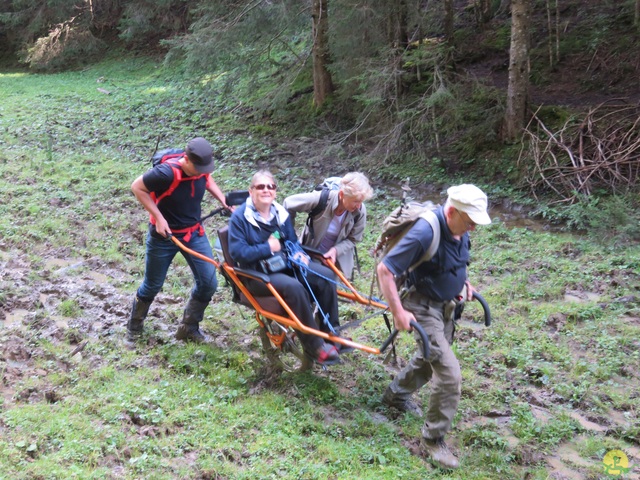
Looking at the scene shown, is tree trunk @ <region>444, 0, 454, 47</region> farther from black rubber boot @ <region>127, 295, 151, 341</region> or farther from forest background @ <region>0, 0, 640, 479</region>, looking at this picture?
black rubber boot @ <region>127, 295, 151, 341</region>

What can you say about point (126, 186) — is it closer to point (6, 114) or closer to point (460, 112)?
point (460, 112)

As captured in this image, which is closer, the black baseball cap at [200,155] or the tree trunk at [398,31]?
the black baseball cap at [200,155]

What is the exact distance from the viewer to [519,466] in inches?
185

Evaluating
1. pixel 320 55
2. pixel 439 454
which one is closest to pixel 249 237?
pixel 439 454

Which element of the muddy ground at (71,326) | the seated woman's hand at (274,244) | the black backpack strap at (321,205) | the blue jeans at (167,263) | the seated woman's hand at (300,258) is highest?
the black backpack strap at (321,205)

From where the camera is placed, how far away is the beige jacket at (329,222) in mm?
A: 5480

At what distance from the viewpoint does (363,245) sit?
9.53m

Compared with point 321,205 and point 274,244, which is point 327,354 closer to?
point 274,244

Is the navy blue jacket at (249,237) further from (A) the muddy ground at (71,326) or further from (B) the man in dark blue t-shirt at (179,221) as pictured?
(A) the muddy ground at (71,326)

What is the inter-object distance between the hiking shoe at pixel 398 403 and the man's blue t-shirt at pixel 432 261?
114 cm

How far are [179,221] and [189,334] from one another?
1291 mm

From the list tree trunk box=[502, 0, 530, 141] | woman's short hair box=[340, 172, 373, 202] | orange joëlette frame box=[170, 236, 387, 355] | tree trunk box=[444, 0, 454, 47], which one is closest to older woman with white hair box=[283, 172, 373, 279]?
woman's short hair box=[340, 172, 373, 202]

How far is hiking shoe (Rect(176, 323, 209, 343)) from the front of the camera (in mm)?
6297

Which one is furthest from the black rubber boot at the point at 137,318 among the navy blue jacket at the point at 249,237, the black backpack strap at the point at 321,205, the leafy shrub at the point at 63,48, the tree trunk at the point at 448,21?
the leafy shrub at the point at 63,48
